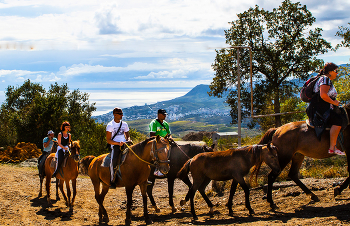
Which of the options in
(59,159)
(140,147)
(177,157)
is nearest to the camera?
(140,147)

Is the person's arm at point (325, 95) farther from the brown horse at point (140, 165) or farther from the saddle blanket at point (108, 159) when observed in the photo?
the saddle blanket at point (108, 159)

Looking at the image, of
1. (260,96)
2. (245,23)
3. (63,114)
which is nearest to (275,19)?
(245,23)

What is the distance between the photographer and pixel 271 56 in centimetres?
3628

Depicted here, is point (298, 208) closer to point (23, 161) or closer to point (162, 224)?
point (162, 224)

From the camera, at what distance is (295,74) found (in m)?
36.8

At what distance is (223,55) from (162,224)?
31063mm

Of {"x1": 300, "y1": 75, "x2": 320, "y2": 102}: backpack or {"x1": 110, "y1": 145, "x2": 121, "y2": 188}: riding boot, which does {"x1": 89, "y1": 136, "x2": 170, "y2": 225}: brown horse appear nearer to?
{"x1": 110, "y1": 145, "x2": 121, "y2": 188}: riding boot

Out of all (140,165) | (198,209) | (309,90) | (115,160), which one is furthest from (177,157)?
(309,90)

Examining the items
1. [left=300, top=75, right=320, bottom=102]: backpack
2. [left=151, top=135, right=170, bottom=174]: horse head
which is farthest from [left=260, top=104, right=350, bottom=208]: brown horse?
[left=151, top=135, right=170, bottom=174]: horse head

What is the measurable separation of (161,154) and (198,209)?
124 inches

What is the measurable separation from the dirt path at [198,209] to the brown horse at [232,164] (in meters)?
0.67

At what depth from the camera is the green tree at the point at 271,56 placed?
35.8m

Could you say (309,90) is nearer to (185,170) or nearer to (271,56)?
(185,170)

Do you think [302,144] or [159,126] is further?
[159,126]
